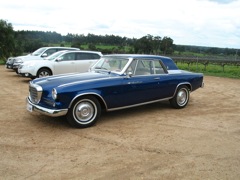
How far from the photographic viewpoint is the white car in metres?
12.1

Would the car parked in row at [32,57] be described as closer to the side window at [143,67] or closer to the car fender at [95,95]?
the side window at [143,67]

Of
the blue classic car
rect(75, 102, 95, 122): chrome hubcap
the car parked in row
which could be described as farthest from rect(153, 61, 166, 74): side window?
the car parked in row

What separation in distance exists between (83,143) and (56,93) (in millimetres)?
1193

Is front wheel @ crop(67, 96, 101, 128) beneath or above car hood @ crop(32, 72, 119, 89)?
beneath

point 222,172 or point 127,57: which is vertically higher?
point 127,57

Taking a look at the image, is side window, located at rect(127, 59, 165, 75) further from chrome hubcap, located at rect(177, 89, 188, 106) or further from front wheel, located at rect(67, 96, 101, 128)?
front wheel, located at rect(67, 96, 101, 128)

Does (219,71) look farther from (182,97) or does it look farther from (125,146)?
(125,146)

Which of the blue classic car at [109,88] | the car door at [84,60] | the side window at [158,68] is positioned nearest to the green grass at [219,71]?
the car door at [84,60]

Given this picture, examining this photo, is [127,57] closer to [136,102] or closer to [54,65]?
[136,102]

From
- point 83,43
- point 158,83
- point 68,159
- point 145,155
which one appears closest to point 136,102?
point 158,83

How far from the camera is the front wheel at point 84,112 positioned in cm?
553

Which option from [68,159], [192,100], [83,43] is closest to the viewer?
[68,159]

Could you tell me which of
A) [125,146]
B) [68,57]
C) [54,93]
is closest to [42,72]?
[68,57]

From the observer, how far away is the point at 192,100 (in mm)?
9039
